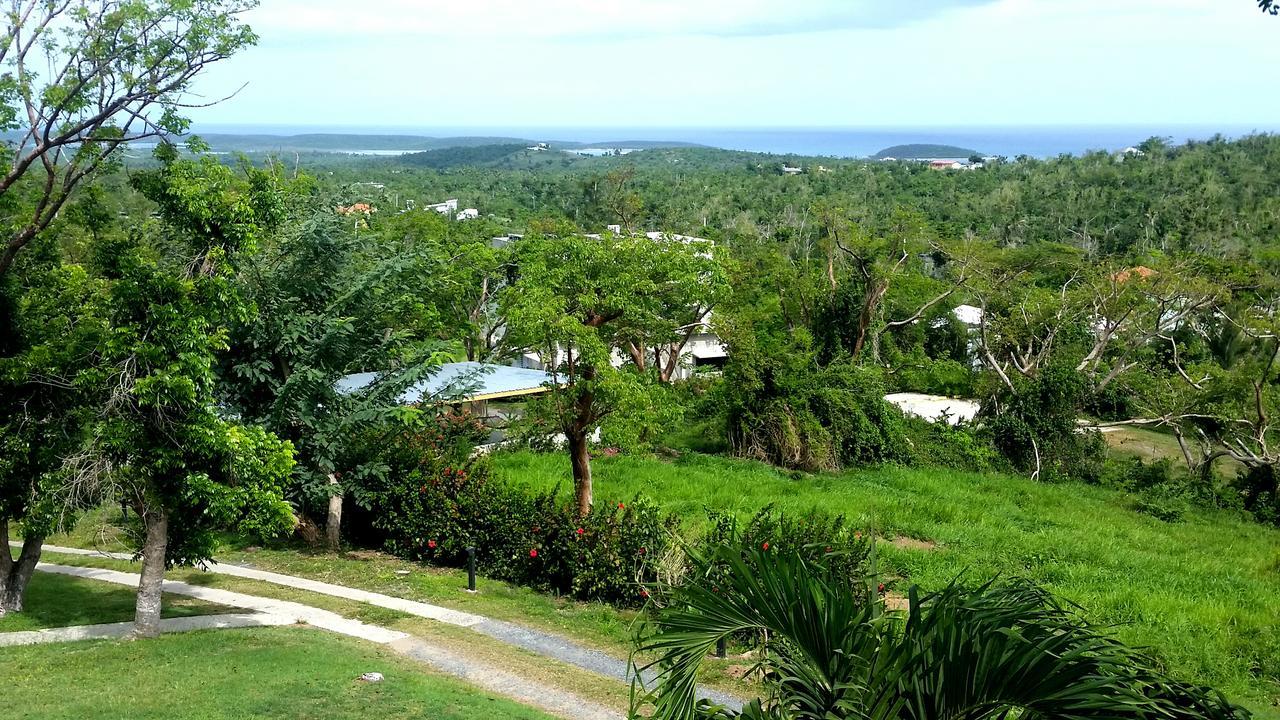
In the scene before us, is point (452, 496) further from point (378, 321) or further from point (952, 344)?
point (952, 344)

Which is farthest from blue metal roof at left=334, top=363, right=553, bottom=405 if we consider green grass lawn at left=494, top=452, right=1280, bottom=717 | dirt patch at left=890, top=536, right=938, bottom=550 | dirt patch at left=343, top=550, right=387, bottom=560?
dirt patch at left=890, top=536, right=938, bottom=550

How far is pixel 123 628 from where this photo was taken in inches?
470

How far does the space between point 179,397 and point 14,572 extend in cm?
385

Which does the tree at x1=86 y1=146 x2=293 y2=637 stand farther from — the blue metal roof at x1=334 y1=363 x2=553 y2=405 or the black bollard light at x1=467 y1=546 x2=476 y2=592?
the blue metal roof at x1=334 y1=363 x2=553 y2=405

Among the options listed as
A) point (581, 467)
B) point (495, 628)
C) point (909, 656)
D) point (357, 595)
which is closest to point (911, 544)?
point (581, 467)

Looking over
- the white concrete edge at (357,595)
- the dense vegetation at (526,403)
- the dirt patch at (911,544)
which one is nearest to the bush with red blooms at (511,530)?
the dense vegetation at (526,403)

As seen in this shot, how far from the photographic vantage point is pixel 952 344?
144 feet

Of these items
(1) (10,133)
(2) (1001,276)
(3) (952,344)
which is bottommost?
(3) (952,344)

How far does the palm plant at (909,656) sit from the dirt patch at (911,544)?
1226cm

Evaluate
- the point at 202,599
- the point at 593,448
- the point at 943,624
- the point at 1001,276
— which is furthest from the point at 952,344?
the point at 943,624

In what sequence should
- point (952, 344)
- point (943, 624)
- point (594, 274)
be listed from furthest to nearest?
point (952, 344) < point (594, 274) < point (943, 624)

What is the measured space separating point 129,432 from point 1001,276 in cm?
3039

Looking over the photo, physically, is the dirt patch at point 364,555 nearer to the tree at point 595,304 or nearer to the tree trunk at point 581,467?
the tree trunk at point 581,467

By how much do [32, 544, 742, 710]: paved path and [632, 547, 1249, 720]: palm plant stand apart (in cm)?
442
